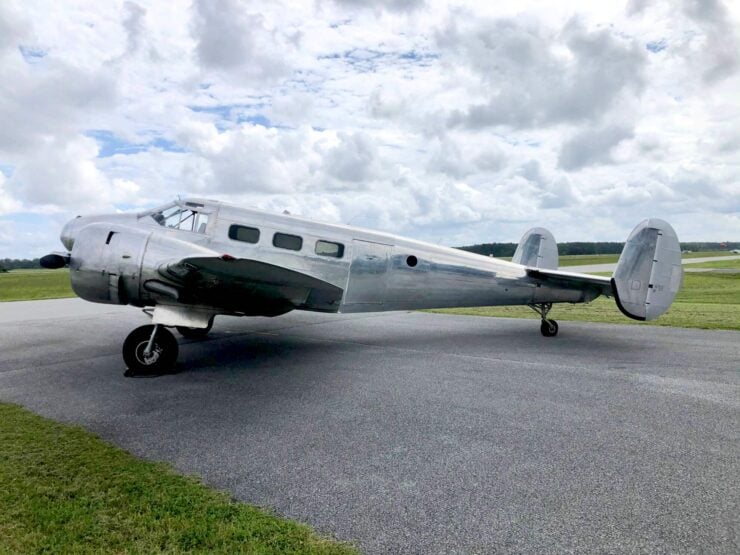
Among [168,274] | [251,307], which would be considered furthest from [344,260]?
→ [168,274]

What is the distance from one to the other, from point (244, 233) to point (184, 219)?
1.17 meters

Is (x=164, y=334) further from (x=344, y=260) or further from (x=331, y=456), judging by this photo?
(x=331, y=456)

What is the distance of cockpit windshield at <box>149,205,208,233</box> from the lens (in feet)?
28.3

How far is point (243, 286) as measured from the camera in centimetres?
781

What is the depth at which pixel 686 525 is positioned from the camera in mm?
3166

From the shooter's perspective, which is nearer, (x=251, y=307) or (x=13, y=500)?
(x=13, y=500)

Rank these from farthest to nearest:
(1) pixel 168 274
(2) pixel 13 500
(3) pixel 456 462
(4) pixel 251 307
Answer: (4) pixel 251 307 → (1) pixel 168 274 → (3) pixel 456 462 → (2) pixel 13 500

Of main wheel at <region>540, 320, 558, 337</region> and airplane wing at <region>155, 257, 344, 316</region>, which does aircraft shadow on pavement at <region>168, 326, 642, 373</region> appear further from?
airplane wing at <region>155, 257, 344, 316</region>

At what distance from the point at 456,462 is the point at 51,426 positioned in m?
4.44

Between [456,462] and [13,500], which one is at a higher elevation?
[456,462]

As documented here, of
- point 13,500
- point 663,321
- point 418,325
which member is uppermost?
point 663,321

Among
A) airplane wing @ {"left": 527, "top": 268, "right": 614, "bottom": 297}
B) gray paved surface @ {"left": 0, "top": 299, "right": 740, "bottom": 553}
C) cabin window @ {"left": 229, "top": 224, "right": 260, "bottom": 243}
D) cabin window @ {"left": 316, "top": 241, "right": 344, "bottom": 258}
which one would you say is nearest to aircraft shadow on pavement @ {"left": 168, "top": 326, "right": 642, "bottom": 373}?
gray paved surface @ {"left": 0, "top": 299, "right": 740, "bottom": 553}

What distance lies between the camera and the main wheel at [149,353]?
749 cm

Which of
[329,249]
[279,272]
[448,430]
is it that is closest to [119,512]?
[448,430]
